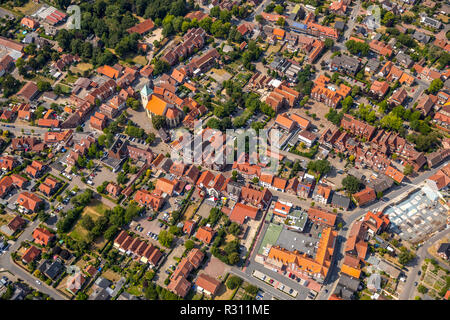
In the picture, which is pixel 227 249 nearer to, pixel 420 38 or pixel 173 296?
pixel 173 296

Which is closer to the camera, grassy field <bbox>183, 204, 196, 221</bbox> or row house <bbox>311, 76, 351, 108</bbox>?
grassy field <bbox>183, 204, 196, 221</bbox>

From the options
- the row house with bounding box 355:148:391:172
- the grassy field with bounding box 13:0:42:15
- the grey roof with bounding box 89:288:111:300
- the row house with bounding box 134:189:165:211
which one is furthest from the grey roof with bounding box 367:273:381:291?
the grassy field with bounding box 13:0:42:15

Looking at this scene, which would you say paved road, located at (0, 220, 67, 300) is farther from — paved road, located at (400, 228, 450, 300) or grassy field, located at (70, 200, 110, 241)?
paved road, located at (400, 228, 450, 300)

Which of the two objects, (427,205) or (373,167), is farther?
(373,167)

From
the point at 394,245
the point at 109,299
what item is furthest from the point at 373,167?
the point at 109,299

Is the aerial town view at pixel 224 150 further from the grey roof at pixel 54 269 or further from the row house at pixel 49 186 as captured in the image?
the row house at pixel 49 186

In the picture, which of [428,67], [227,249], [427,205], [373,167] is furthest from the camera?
[428,67]
